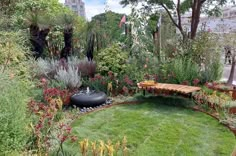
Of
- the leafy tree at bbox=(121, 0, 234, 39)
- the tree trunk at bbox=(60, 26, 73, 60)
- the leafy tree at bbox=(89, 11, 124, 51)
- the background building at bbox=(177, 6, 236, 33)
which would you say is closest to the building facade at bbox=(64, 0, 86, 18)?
the leafy tree at bbox=(89, 11, 124, 51)

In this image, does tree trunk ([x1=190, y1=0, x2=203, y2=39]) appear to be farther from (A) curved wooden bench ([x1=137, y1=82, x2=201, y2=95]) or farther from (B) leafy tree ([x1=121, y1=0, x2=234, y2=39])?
(A) curved wooden bench ([x1=137, y1=82, x2=201, y2=95])

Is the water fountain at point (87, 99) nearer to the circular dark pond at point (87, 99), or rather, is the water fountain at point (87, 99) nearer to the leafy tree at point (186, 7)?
the circular dark pond at point (87, 99)

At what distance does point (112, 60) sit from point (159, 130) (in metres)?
3.02

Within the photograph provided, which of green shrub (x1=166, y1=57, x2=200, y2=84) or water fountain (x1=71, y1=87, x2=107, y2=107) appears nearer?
water fountain (x1=71, y1=87, x2=107, y2=107)

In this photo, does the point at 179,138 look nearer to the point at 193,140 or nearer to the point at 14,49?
the point at 193,140

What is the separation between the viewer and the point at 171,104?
6.00 meters

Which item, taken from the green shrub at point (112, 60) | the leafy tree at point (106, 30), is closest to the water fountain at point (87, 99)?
the green shrub at point (112, 60)

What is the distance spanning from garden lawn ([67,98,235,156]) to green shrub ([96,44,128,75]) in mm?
1405

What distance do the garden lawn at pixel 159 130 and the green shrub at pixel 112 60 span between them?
141 centimetres

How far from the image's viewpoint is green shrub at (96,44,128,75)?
7.05 meters

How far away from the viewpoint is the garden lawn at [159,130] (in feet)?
12.6

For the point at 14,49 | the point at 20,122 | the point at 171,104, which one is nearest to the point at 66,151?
the point at 20,122

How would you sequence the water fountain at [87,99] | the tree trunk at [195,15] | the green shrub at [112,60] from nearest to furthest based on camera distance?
the water fountain at [87,99] < the green shrub at [112,60] < the tree trunk at [195,15]

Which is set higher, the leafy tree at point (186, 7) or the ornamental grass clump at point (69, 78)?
the leafy tree at point (186, 7)
